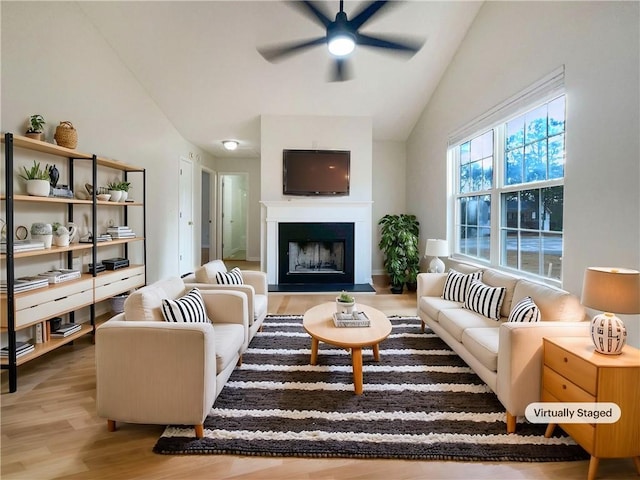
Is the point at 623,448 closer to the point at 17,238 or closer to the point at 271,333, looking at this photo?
the point at 271,333

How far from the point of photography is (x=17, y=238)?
277cm

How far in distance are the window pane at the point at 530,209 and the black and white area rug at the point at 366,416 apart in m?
1.40

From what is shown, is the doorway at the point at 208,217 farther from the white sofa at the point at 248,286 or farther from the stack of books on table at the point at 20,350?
the stack of books on table at the point at 20,350

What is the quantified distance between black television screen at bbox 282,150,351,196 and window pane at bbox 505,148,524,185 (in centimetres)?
247

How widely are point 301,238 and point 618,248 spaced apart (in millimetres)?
4019

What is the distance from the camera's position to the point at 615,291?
64.7 inches

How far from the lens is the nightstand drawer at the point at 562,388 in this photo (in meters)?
1.63

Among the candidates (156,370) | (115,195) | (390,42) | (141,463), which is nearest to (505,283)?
(390,42)

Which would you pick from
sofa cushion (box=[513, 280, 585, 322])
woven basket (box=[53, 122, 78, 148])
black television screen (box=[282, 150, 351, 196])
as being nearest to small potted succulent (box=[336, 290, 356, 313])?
sofa cushion (box=[513, 280, 585, 322])

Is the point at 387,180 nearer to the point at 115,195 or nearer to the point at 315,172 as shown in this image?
the point at 315,172

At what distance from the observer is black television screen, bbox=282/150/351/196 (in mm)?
5367

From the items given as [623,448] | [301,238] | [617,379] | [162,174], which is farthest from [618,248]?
[162,174]

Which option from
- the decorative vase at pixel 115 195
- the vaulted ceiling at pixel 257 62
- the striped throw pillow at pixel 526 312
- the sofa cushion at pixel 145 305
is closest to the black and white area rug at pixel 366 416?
the striped throw pillow at pixel 526 312

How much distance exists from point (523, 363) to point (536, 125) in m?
2.16
